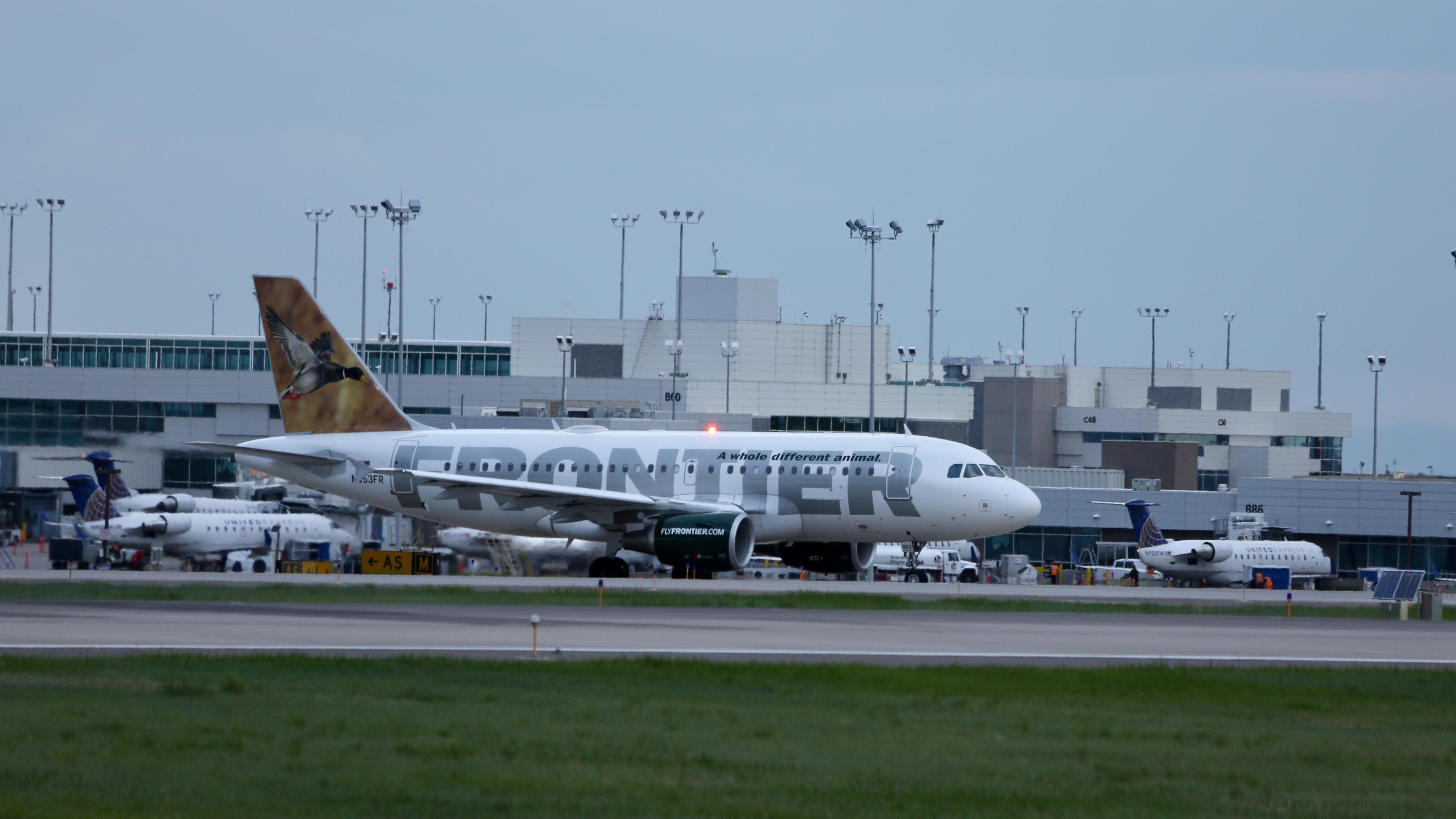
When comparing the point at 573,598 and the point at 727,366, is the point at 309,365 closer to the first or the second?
the point at 573,598

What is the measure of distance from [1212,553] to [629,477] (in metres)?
36.2

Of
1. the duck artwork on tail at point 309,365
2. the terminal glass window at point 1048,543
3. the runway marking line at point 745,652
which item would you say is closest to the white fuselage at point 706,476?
the duck artwork on tail at point 309,365

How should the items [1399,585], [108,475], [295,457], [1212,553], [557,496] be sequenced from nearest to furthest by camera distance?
[1399,585] < [557,496] < [295,457] < [108,475] < [1212,553]

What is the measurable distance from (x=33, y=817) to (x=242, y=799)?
161 centimetres

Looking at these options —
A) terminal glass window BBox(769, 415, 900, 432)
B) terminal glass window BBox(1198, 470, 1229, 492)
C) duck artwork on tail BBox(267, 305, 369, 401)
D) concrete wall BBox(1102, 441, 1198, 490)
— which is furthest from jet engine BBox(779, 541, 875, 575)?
terminal glass window BBox(1198, 470, 1229, 492)

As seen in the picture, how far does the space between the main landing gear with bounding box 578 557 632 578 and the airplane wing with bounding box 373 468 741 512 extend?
6.61ft

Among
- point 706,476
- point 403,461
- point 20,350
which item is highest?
point 20,350

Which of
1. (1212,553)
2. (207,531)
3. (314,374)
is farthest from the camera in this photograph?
(1212,553)

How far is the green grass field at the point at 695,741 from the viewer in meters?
14.1

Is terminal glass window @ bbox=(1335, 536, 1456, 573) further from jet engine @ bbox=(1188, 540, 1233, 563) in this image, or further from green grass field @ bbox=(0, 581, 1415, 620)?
green grass field @ bbox=(0, 581, 1415, 620)

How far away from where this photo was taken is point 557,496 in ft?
160

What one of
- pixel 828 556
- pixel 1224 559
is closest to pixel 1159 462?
pixel 1224 559

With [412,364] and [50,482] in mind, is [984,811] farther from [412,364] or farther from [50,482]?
[412,364]

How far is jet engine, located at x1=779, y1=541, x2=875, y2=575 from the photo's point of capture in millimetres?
51906
